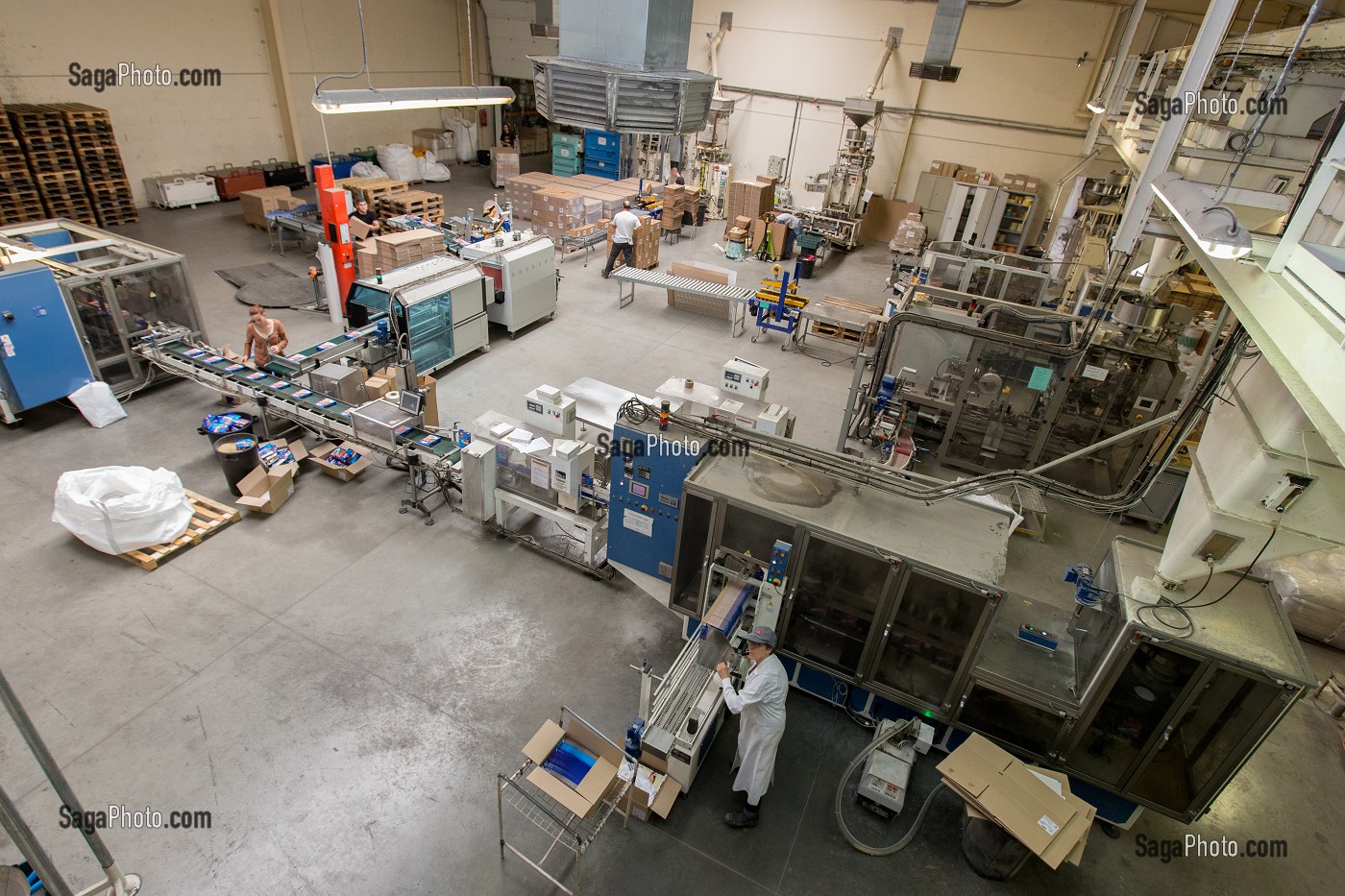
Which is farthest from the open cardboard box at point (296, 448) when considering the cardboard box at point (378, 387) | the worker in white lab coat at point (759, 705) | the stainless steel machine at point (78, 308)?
the worker in white lab coat at point (759, 705)

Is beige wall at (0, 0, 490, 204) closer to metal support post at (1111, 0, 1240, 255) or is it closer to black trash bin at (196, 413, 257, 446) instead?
black trash bin at (196, 413, 257, 446)

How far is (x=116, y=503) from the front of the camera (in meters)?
5.75

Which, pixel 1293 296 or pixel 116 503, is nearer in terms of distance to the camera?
Result: pixel 1293 296

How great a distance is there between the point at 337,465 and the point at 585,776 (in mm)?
4645

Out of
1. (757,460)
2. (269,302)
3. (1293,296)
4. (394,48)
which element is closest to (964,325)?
(757,460)

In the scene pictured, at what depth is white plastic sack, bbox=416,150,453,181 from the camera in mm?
18125

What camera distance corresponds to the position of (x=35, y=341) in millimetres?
7109

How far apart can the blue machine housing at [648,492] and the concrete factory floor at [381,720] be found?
72cm

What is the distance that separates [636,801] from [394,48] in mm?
20529

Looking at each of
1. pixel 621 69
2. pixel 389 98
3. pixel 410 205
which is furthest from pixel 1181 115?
pixel 410 205

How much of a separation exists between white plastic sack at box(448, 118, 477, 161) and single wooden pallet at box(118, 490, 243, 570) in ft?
54.9

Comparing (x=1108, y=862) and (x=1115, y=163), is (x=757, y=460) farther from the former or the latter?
(x=1115, y=163)

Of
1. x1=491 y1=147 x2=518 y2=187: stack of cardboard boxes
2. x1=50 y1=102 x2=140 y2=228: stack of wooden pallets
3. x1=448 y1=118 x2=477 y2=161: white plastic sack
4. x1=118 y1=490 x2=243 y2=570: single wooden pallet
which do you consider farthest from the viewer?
x1=448 y1=118 x2=477 y2=161: white plastic sack

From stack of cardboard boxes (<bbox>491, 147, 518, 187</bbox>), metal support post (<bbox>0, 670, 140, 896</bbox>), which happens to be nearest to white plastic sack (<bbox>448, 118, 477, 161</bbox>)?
stack of cardboard boxes (<bbox>491, 147, 518, 187</bbox>)
